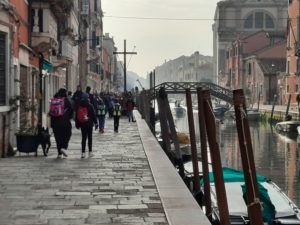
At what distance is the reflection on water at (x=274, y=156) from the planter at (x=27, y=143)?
26.4 ft

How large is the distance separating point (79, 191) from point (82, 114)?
479 centimetres

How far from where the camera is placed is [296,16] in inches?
2191

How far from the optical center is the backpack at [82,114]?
13.2 meters

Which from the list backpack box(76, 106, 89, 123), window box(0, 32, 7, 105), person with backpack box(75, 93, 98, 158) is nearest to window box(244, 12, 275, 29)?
person with backpack box(75, 93, 98, 158)

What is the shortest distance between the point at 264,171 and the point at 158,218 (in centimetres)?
1920

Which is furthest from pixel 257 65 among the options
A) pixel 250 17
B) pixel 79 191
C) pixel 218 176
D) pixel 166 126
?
pixel 218 176

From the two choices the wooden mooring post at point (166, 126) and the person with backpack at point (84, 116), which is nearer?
the person with backpack at point (84, 116)

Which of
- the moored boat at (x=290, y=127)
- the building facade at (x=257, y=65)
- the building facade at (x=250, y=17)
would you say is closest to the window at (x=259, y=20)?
the building facade at (x=250, y=17)

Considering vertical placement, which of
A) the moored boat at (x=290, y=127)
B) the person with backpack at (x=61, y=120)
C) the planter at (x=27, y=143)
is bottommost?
the moored boat at (x=290, y=127)

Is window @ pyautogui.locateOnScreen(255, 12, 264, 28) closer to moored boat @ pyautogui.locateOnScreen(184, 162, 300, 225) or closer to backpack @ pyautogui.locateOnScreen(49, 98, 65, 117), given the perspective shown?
moored boat @ pyautogui.locateOnScreen(184, 162, 300, 225)

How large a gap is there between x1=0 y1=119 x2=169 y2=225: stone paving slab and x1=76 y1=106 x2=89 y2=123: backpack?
77 cm

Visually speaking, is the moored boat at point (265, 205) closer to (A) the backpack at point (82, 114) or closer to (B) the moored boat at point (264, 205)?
(B) the moored boat at point (264, 205)

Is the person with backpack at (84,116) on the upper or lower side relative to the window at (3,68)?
lower

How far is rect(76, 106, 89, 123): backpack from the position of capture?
1320 cm
